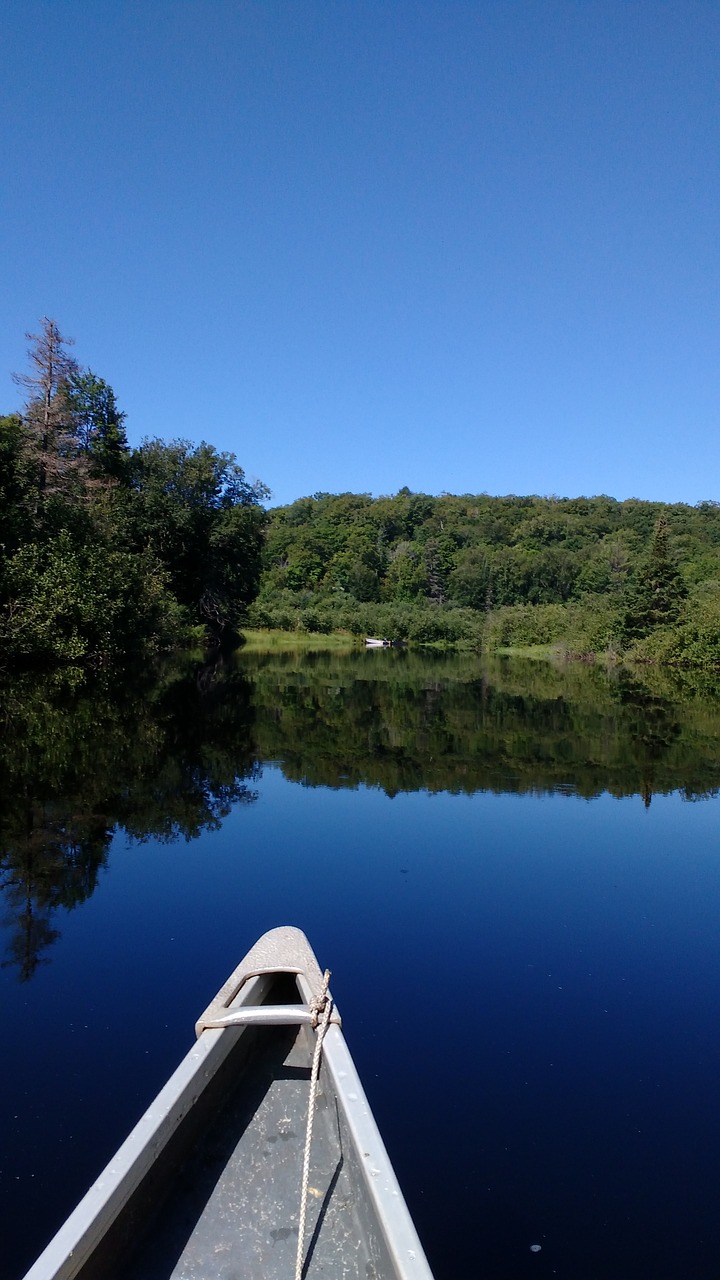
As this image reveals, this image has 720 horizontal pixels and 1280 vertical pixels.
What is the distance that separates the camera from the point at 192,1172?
8.32 ft

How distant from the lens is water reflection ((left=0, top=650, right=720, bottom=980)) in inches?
260

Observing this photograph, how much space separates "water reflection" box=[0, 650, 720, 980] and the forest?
325cm

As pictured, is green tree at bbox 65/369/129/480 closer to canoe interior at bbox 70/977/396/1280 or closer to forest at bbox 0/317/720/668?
forest at bbox 0/317/720/668

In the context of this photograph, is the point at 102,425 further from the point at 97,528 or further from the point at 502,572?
the point at 502,572

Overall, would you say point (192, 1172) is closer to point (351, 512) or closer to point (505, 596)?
point (505, 596)

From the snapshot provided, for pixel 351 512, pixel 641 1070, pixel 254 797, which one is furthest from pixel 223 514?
pixel 351 512

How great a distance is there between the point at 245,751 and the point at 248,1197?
8828mm

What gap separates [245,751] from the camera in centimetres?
1120

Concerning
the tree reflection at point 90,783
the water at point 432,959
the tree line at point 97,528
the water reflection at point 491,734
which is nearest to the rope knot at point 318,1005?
the water at point 432,959

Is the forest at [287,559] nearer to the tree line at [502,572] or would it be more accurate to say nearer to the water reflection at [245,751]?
the tree line at [502,572]

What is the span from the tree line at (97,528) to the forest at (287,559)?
0.22ft

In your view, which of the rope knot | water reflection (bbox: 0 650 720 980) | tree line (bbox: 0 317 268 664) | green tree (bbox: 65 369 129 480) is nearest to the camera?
the rope knot

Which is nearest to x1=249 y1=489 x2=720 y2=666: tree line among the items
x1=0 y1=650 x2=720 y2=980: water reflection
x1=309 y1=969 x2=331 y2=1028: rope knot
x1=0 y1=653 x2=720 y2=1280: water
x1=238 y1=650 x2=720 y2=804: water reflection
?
x1=238 y1=650 x2=720 y2=804: water reflection

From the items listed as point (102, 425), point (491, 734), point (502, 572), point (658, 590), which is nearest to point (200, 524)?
point (102, 425)
